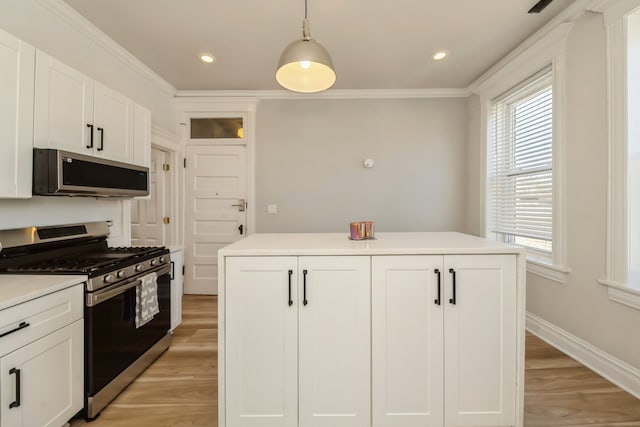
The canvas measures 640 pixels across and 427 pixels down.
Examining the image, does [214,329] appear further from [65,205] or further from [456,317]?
[456,317]

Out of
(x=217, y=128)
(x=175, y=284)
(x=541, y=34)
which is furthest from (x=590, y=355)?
(x=217, y=128)

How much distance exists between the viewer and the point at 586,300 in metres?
2.20

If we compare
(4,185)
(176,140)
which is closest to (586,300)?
(4,185)

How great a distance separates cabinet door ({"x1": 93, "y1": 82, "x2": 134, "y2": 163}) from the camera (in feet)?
7.00

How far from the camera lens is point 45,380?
1.41 m

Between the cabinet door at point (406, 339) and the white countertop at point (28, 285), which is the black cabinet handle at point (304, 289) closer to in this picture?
the cabinet door at point (406, 339)

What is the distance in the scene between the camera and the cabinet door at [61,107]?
1.70 metres

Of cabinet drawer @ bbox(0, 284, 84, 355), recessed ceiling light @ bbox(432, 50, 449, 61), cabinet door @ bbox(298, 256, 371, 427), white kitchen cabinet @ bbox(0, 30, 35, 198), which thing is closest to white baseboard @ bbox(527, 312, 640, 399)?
cabinet door @ bbox(298, 256, 371, 427)

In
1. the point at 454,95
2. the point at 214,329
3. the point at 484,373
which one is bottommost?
the point at 214,329

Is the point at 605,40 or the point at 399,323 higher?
the point at 605,40

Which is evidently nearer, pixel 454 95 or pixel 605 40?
pixel 605 40

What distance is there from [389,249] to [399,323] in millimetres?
388

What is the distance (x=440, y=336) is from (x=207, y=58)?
3.22 metres

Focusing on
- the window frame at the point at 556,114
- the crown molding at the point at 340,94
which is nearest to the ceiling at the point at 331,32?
the window frame at the point at 556,114
